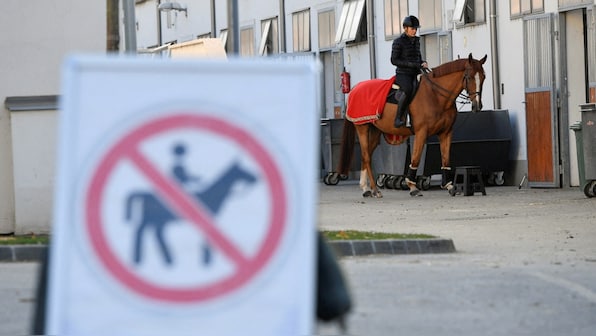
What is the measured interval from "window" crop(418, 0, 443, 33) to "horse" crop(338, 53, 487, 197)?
7141 mm

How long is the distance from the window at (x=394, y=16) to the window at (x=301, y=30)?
202 inches

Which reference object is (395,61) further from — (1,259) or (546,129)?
(1,259)

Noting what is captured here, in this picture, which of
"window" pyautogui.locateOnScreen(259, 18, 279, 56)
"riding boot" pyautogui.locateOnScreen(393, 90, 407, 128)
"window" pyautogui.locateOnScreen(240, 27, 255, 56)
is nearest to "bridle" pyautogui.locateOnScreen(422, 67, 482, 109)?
"riding boot" pyautogui.locateOnScreen(393, 90, 407, 128)

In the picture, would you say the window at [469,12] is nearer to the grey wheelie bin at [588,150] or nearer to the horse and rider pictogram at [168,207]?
the grey wheelie bin at [588,150]

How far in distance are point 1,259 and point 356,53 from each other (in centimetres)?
2490

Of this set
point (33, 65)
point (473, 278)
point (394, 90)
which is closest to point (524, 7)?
point (394, 90)

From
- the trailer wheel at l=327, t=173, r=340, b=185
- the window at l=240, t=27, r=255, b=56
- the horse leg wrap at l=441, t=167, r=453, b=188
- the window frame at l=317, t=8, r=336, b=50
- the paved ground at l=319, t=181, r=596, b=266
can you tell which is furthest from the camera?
the window at l=240, t=27, r=255, b=56

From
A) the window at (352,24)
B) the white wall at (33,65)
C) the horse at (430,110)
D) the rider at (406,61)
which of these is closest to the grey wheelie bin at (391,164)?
the horse at (430,110)

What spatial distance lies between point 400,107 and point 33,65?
9.45 meters

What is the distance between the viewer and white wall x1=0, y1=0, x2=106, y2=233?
1808cm

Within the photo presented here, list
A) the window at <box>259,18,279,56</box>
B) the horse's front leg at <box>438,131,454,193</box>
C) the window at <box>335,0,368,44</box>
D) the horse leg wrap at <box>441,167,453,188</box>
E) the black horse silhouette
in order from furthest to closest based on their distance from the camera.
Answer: the window at <box>259,18,279,56</box>
the window at <box>335,0,368,44</box>
the horse leg wrap at <box>441,167,453,188</box>
the horse's front leg at <box>438,131,454,193</box>
the black horse silhouette

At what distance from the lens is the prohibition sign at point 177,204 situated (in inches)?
149

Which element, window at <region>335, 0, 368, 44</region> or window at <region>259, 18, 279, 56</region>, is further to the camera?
window at <region>259, 18, 279, 56</region>

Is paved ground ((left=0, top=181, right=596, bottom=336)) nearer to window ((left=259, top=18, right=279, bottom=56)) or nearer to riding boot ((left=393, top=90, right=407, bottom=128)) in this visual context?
riding boot ((left=393, top=90, right=407, bottom=128))
